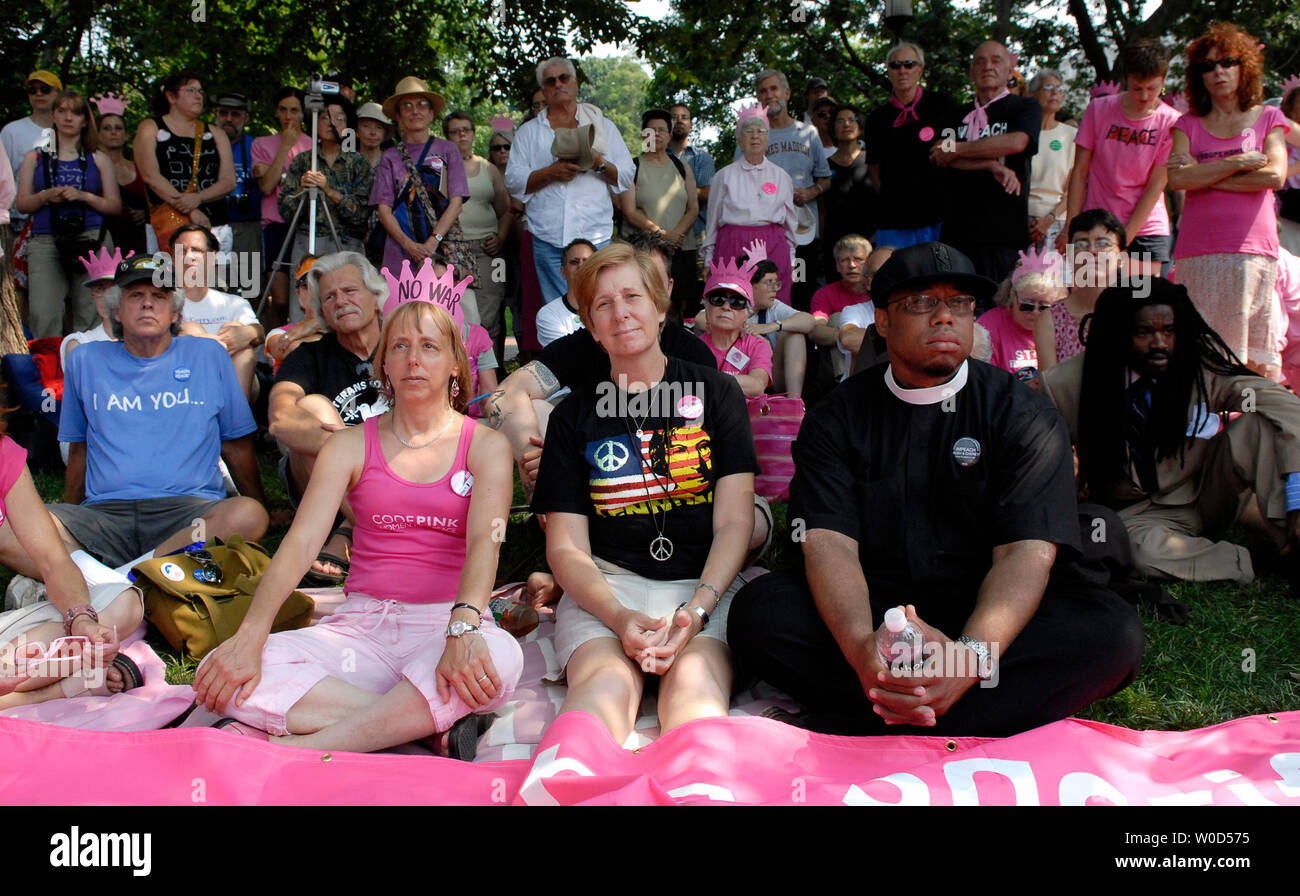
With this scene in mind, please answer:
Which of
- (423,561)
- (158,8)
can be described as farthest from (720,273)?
(158,8)

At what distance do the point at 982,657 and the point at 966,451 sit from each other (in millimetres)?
689

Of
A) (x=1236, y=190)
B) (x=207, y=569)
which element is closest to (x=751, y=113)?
(x=1236, y=190)

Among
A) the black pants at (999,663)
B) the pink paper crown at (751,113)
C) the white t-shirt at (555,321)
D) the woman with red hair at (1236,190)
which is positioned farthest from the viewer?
the pink paper crown at (751,113)

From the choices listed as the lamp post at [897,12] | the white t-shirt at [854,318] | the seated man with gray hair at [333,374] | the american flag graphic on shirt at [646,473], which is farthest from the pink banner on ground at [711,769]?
the lamp post at [897,12]

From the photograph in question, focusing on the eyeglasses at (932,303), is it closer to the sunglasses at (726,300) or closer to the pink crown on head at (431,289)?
the pink crown on head at (431,289)

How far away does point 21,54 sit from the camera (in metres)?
11.7

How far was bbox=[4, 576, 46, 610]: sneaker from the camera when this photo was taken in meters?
3.86

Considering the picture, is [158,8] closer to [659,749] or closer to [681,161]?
[681,161]

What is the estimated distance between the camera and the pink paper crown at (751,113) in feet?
25.7

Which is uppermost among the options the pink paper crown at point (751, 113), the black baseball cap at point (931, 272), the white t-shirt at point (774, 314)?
the pink paper crown at point (751, 113)

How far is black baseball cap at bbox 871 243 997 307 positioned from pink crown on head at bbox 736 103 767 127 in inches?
196

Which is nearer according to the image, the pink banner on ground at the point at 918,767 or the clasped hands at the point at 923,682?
the pink banner on ground at the point at 918,767

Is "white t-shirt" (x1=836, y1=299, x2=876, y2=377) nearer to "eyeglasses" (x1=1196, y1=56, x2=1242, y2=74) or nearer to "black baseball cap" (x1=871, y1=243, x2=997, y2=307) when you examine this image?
"eyeglasses" (x1=1196, y1=56, x2=1242, y2=74)
